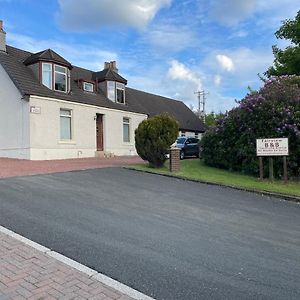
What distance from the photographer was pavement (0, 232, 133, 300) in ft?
13.7

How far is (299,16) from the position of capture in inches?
1003

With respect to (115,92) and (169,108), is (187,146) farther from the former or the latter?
(169,108)

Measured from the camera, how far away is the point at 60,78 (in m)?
23.5

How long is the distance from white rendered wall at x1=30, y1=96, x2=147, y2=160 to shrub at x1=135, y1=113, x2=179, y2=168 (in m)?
6.85

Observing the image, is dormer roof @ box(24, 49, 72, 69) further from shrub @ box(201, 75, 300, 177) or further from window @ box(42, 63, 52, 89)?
shrub @ box(201, 75, 300, 177)

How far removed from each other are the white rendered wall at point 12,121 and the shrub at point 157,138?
7.27 meters

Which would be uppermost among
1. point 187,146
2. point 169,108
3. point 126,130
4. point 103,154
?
point 169,108

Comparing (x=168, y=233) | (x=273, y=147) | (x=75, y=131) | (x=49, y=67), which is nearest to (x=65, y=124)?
(x=75, y=131)

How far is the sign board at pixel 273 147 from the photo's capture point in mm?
14867

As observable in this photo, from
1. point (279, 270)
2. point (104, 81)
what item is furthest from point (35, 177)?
point (104, 81)

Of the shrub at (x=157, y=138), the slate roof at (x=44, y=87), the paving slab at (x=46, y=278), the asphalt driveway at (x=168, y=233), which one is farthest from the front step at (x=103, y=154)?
the paving slab at (x=46, y=278)

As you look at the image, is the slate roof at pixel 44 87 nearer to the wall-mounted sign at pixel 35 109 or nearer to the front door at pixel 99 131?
the wall-mounted sign at pixel 35 109

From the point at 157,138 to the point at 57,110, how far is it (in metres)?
8.30

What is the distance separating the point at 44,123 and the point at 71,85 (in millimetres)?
4863
